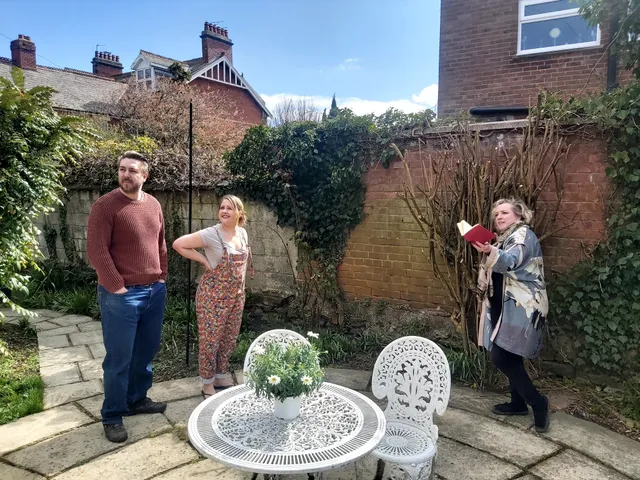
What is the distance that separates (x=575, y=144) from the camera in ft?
12.3

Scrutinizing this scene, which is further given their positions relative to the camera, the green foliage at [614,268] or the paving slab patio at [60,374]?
the paving slab patio at [60,374]

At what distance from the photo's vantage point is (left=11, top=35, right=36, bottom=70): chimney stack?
2011 centimetres

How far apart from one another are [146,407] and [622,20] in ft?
15.3

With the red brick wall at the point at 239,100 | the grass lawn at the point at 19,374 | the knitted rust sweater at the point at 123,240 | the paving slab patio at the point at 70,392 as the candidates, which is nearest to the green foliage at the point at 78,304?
the grass lawn at the point at 19,374

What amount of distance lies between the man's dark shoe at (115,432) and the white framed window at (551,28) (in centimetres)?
810

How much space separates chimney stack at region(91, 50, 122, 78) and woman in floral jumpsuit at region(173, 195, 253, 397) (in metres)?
25.1

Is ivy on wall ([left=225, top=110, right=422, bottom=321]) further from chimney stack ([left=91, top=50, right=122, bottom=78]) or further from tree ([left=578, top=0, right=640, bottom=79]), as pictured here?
chimney stack ([left=91, top=50, right=122, bottom=78])

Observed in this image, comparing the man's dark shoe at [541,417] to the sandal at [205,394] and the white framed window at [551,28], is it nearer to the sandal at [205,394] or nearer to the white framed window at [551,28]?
the sandal at [205,394]

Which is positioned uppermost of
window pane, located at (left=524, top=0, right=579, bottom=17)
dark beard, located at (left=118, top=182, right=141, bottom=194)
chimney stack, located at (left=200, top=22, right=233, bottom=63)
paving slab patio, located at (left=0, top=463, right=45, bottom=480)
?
chimney stack, located at (left=200, top=22, right=233, bottom=63)

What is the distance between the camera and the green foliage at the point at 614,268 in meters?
3.46

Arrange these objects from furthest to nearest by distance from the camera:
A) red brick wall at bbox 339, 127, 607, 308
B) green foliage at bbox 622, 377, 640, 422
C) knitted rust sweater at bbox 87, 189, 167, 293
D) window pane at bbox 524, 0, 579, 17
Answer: window pane at bbox 524, 0, 579, 17 → red brick wall at bbox 339, 127, 607, 308 → green foliage at bbox 622, 377, 640, 422 → knitted rust sweater at bbox 87, 189, 167, 293

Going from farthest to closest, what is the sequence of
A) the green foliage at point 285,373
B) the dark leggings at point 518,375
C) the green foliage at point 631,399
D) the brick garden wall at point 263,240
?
the brick garden wall at point 263,240, the green foliage at point 631,399, the dark leggings at point 518,375, the green foliage at point 285,373

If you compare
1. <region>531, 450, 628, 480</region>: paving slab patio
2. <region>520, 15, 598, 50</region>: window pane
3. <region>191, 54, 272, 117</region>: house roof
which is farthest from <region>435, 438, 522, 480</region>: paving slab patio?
<region>191, 54, 272, 117</region>: house roof

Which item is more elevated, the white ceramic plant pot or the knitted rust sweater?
the knitted rust sweater
